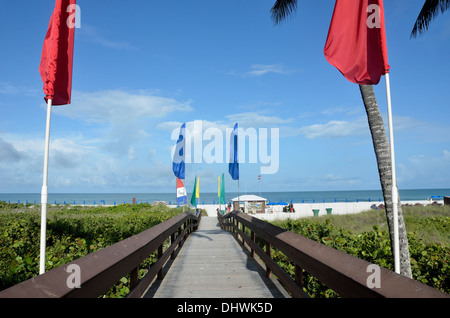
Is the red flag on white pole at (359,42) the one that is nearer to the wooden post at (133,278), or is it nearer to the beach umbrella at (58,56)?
the beach umbrella at (58,56)

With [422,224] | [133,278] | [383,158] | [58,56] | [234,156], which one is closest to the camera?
[133,278]

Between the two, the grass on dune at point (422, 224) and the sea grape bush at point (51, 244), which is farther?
the grass on dune at point (422, 224)

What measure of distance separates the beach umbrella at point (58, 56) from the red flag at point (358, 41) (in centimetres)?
379

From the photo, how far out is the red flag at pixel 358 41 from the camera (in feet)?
15.1

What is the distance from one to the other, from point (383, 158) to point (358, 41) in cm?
323

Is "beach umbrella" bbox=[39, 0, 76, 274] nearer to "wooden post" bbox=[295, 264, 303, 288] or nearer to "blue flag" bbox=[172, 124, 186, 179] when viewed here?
"wooden post" bbox=[295, 264, 303, 288]

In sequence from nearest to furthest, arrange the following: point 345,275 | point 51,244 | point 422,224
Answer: point 345,275
point 51,244
point 422,224

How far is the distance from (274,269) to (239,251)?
429 cm

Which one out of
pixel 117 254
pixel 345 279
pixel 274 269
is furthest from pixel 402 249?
pixel 117 254

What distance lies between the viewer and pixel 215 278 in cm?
620

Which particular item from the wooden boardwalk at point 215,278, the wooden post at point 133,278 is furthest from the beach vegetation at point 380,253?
the wooden post at point 133,278

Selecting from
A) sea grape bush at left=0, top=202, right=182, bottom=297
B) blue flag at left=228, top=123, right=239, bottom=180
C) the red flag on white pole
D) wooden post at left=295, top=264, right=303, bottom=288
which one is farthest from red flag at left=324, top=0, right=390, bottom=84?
blue flag at left=228, top=123, right=239, bottom=180

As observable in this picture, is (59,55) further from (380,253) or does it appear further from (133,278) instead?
(380,253)

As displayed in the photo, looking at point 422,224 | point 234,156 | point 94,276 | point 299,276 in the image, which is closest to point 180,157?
point 234,156
